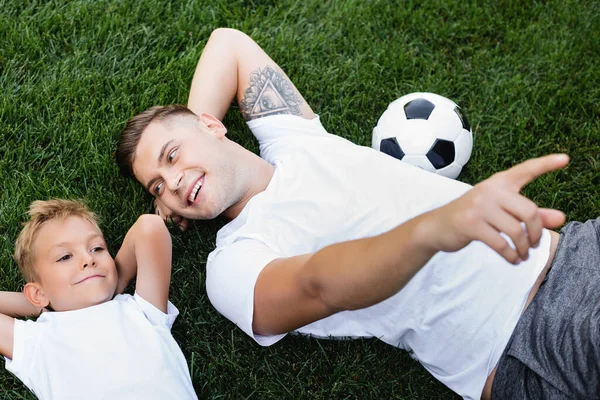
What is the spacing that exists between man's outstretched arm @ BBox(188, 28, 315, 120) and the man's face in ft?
1.15

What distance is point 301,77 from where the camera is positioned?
13.1 ft

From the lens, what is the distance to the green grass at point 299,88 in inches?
119

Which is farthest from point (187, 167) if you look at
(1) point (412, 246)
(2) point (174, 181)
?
(1) point (412, 246)

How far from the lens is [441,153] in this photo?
3.37 m

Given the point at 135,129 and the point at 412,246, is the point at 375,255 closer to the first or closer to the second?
the point at 412,246

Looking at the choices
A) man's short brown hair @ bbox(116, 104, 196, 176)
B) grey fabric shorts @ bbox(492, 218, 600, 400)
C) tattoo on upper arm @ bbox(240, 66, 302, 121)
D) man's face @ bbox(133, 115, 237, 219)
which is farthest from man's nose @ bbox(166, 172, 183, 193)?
grey fabric shorts @ bbox(492, 218, 600, 400)

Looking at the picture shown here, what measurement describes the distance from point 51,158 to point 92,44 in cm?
87

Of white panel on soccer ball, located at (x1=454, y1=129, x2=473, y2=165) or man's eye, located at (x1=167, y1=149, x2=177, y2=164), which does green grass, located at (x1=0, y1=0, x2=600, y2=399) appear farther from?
man's eye, located at (x1=167, y1=149, x2=177, y2=164)

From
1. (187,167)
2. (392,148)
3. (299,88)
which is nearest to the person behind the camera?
(187,167)

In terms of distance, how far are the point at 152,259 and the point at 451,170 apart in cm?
165

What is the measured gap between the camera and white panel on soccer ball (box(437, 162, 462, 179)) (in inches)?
134

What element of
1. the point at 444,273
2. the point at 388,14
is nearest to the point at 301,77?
the point at 388,14

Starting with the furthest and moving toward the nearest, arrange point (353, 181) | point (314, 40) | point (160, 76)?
point (314, 40)
point (160, 76)
point (353, 181)

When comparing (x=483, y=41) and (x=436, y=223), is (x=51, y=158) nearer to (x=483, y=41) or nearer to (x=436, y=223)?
(x=436, y=223)
